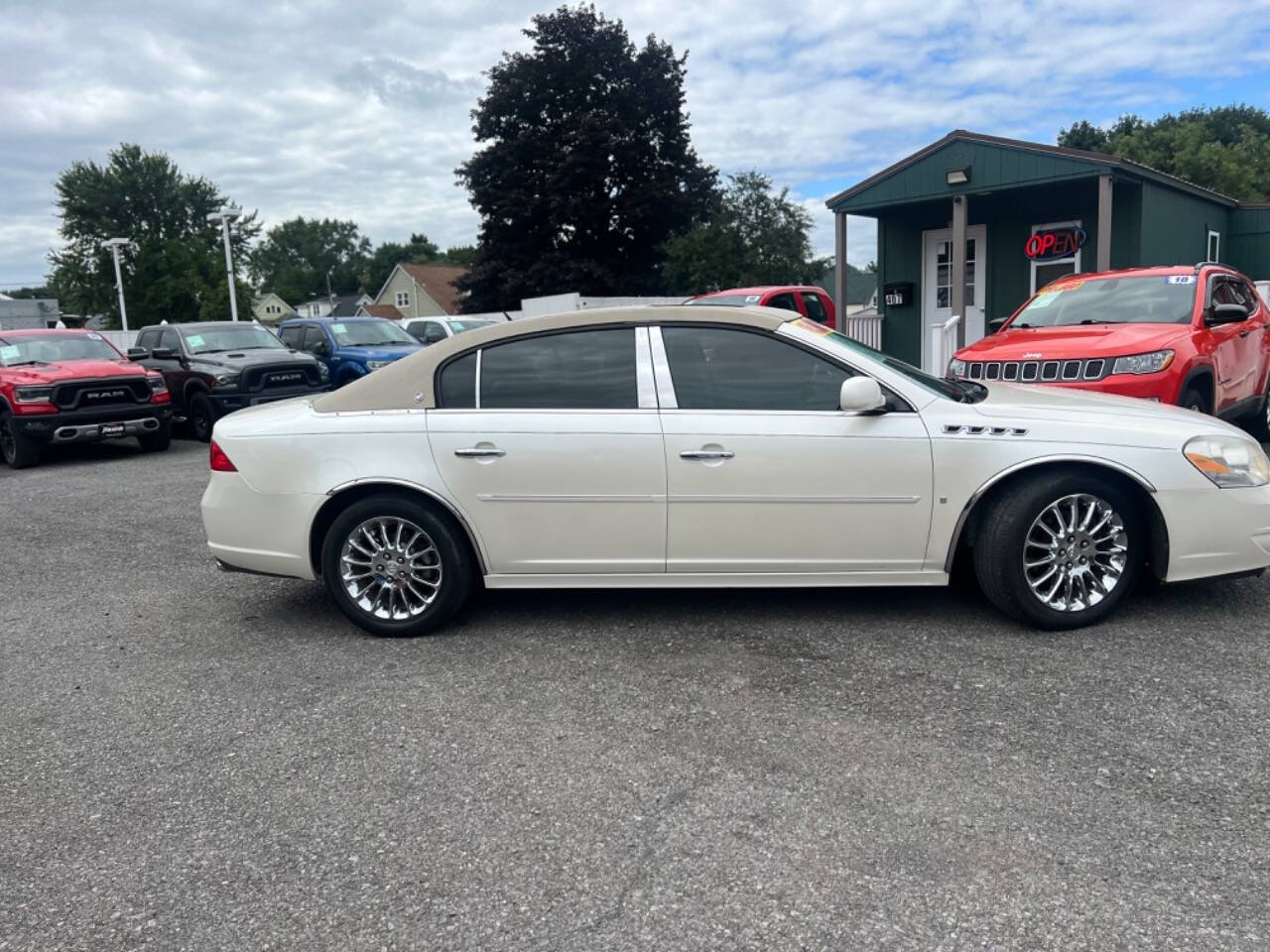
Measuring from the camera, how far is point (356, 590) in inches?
198

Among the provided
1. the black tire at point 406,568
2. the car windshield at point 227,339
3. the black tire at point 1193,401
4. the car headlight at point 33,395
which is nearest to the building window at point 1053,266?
the black tire at point 1193,401

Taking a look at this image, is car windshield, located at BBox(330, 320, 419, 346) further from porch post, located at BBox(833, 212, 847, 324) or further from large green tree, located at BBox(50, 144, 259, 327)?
large green tree, located at BBox(50, 144, 259, 327)

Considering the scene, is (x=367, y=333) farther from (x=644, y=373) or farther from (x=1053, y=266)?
(x=644, y=373)

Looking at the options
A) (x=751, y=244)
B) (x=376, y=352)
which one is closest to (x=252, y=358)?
(x=376, y=352)

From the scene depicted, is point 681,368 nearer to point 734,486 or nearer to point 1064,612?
point 734,486

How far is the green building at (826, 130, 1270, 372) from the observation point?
1435 cm

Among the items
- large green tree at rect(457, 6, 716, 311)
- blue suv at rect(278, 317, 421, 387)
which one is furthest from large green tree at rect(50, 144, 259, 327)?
blue suv at rect(278, 317, 421, 387)

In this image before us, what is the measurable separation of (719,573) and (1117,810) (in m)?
2.10

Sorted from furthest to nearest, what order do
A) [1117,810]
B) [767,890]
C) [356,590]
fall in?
[356,590]
[1117,810]
[767,890]

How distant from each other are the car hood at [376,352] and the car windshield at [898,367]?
37.7 feet

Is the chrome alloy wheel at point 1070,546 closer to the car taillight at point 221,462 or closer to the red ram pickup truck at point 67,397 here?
the car taillight at point 221,462

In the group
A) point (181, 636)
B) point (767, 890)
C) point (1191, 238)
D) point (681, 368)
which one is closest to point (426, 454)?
point (681, 368)

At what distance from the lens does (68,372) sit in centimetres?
1244

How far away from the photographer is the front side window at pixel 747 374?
486 cm
